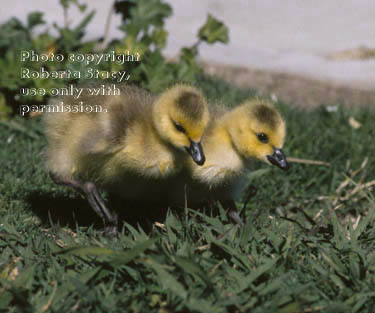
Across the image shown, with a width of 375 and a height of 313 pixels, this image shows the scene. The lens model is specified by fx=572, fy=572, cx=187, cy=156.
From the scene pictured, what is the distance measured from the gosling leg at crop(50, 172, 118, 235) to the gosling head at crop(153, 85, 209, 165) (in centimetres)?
44

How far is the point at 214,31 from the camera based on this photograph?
4.54 meters

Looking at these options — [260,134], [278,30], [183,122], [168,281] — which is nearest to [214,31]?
[260,134]

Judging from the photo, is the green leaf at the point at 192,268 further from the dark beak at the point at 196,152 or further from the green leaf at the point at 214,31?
the green leaf at the point at 214,31

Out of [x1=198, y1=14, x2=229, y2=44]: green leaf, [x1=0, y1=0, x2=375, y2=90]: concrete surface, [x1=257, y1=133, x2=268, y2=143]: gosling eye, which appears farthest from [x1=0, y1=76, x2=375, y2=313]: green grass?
[x1=0, y1=0, x2=375, y2=90]: concrete surface

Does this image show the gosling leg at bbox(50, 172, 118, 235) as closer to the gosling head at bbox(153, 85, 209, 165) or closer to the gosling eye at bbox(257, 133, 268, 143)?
the gosling head at bbox(153, 85, 209, 165)

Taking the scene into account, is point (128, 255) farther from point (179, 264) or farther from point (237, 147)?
point (237, 147)

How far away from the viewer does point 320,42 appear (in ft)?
23.8

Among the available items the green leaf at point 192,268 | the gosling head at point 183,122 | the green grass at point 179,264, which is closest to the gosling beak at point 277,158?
the green grass at point 179,264

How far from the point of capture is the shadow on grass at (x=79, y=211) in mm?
3006

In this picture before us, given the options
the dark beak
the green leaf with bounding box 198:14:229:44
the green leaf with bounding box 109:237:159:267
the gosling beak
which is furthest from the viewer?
the green leaf with bounding box 198:14:229:44

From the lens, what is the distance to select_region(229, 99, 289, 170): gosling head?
277 centimetres

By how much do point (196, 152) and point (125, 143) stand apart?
0.33 metres

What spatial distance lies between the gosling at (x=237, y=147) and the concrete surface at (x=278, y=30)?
A: 3.67 metres

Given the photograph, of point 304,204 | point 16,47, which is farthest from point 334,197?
point 16,47
